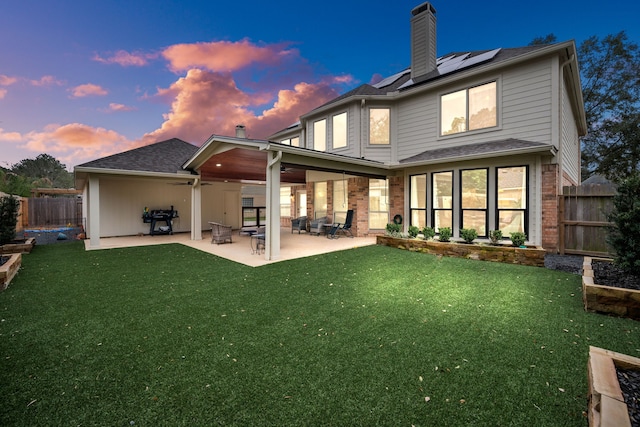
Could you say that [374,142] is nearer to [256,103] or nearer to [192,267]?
[192,267]

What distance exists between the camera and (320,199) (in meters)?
12.9

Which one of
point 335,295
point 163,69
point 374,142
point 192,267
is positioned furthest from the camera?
point 163,69

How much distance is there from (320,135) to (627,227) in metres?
10.6

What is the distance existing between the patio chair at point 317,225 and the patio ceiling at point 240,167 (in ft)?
7.56

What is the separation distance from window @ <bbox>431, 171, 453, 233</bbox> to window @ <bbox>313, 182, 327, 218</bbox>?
476cm

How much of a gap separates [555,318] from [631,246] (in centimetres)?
192

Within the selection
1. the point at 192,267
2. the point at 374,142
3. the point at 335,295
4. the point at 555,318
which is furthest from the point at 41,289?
the point at 374,142

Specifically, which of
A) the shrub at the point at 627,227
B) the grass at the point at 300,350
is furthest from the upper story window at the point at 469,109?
the grass at the point at 300,350

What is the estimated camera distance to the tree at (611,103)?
711 inches

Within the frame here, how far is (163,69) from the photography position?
15672 mm

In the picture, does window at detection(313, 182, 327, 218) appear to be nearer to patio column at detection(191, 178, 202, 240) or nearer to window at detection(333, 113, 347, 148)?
window at detection(333, 113, 347, 148)

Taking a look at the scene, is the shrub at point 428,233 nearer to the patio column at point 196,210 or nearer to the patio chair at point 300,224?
the patio chair at point 300,224

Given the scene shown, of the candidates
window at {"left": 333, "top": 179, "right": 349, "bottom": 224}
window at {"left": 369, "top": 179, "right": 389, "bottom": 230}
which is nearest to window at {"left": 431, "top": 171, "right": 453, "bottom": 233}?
window at {"left": 369, "top": 179, "right": 389, "bottom": 230}

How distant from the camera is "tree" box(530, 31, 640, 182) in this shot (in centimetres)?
1806
